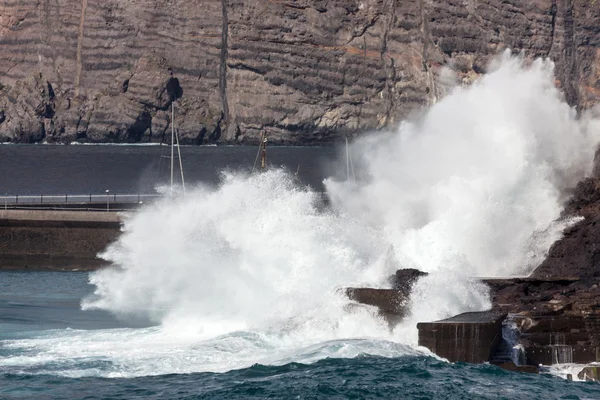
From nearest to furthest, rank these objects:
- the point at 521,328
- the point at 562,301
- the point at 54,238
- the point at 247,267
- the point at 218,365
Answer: the point at 521,328
the point at 218,365
the point at 562,301
the point at 247,267
the point at 54,238

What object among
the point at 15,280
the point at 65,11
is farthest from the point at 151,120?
the point at 15,280

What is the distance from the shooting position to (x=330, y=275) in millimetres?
29188

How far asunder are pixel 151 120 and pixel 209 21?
16433mm

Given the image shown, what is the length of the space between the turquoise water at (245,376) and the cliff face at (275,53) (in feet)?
486

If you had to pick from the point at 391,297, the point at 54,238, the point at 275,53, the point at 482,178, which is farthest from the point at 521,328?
the point at 275,53

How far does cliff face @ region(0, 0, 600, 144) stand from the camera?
573 ft

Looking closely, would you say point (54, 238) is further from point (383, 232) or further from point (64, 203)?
point (383, 232)

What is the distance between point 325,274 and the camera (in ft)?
95.7

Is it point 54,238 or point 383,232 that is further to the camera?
point 54,238

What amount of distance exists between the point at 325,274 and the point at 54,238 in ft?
61.0

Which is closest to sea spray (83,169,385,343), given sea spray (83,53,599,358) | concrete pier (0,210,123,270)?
sea spray (83,53,599,358)

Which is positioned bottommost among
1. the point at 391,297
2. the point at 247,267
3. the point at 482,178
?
the point at 391,297

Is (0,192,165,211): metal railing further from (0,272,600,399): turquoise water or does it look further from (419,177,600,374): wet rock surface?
(419,177,600,374): wet rock surface

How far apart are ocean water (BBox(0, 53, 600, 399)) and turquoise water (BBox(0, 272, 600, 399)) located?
54mm
